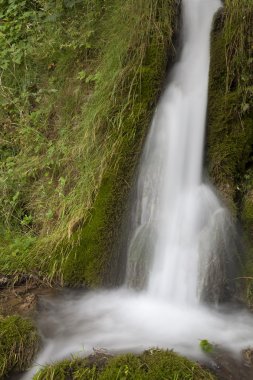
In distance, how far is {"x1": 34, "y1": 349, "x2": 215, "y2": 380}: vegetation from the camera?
276cm

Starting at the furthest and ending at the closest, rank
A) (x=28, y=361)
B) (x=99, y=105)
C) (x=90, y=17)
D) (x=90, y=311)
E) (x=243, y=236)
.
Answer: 1. (x=90, y=17)
2. (x=99, y=105)
3. (x=243, y=236)
4. (x=90, y=311)
5. (x=28, y=361)

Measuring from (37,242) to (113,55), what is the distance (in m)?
2.07

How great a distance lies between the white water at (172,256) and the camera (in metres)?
3.36

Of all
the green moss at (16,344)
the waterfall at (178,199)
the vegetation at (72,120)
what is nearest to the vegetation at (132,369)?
the green moss at (16,344)

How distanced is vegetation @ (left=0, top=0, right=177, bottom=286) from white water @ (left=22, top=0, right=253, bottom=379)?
0.66ft

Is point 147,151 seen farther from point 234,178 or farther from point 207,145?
point 234,178

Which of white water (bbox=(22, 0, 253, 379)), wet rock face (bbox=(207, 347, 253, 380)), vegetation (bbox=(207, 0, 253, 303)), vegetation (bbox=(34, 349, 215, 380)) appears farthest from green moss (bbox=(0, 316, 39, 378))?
vegetation (bbox=(207, 0, 253, 303))

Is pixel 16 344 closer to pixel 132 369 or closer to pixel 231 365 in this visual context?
pixel 132 369

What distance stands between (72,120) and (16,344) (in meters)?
2.78

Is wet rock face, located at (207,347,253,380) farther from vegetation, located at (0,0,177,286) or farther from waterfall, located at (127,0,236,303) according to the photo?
vegetation, located at (0,0,177,286)

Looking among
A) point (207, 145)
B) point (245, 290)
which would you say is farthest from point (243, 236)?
point (207, 145)

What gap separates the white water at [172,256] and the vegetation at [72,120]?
0.66ft

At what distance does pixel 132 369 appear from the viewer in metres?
2.80

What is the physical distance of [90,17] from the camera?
5566 mm
